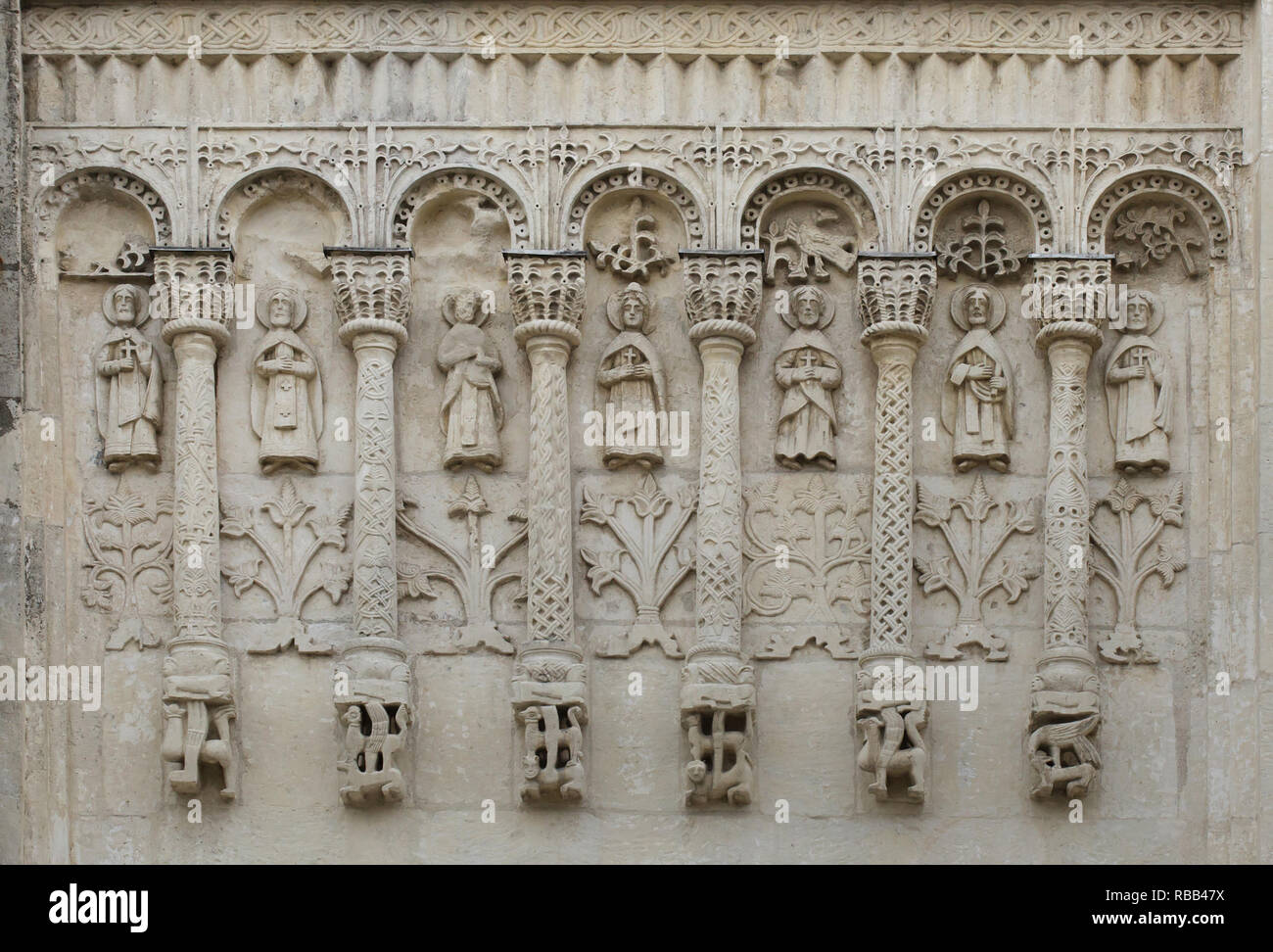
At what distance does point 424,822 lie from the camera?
56.9ft

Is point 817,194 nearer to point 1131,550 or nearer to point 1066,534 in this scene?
point 1066,534

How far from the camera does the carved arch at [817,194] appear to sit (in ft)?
59.0

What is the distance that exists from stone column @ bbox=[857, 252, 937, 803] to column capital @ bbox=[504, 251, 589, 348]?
1416mm

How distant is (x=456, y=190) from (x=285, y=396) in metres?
1.35

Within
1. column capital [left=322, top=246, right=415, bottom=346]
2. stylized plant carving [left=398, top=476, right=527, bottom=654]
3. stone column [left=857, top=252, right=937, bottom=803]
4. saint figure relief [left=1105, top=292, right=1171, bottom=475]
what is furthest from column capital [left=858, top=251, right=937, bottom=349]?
column capital [left=322, top=246, right=415, bottom=346]

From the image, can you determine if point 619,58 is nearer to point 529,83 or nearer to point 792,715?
point 529,83

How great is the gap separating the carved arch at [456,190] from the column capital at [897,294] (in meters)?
1.73

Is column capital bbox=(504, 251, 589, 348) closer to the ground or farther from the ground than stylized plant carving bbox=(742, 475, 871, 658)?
farther from the ground

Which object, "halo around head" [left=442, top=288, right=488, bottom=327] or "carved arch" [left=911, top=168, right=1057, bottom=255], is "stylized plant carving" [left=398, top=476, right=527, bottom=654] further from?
"carved arch" [left=911, top=168, right=1057, bottom=255]

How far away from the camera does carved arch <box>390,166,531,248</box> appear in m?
18.0

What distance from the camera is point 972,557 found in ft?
58.0

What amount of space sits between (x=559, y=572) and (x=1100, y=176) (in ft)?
11.0

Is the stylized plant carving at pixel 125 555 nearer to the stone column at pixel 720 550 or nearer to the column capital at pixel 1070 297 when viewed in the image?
the stone column at pixel 720 550

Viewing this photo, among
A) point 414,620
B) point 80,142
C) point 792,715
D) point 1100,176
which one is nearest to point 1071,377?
point 1100,176
